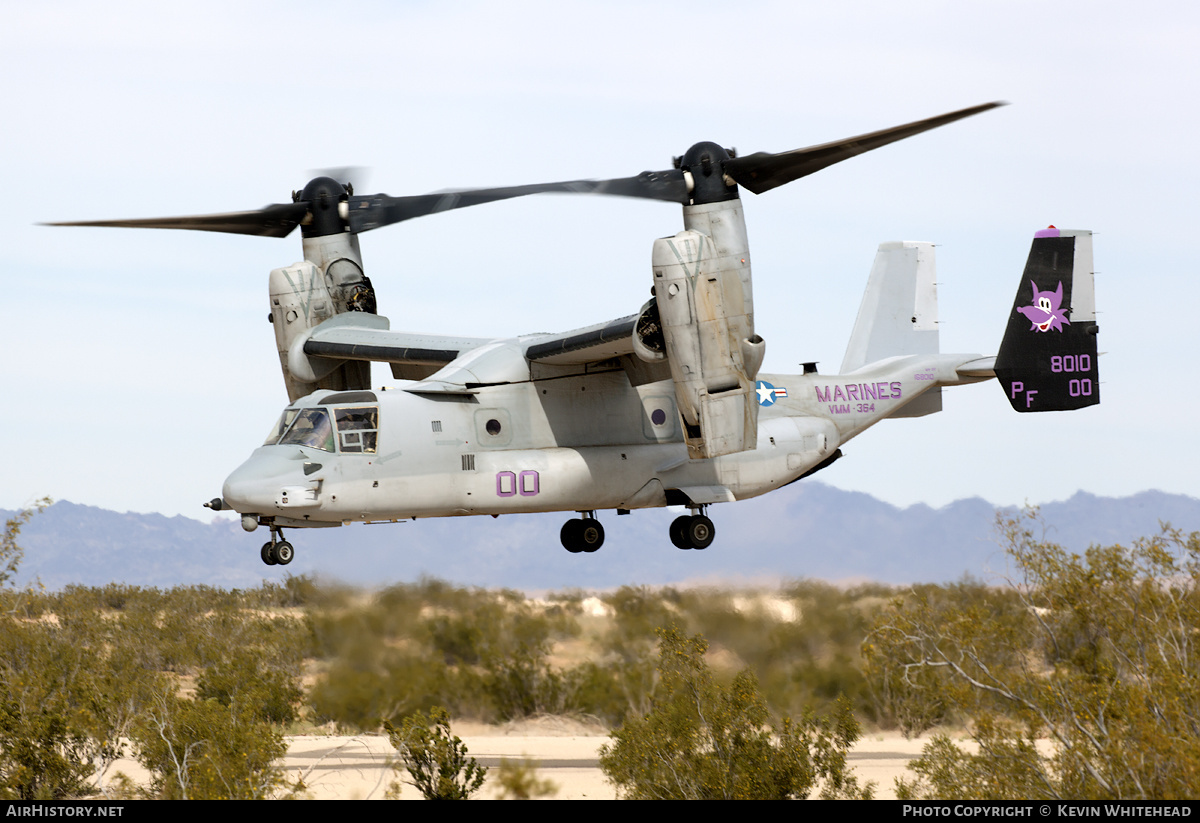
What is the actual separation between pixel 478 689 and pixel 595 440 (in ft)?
34.3

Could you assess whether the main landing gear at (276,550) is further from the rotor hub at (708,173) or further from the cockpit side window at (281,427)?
the rotor hub at (708,173)

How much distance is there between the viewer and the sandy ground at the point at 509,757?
22.6m

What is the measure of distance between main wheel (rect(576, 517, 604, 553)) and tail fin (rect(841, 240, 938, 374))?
21.1 ft

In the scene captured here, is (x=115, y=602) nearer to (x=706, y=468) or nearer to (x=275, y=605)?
(x=275, y=605)

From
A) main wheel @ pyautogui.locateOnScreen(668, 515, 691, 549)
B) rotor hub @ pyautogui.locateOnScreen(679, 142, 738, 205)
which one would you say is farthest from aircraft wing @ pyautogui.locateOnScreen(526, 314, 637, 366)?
main wheel @ pyautogui.locateOnScreen(668, 515, 691, 549)

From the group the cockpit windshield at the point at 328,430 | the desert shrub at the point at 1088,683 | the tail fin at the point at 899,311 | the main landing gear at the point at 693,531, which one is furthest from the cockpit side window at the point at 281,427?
the tail fin at the point at 899,311

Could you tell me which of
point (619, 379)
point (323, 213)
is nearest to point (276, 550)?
Answer: point (619, 379)

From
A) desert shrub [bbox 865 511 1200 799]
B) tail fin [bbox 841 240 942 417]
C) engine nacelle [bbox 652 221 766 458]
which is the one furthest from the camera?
tail fin [bbox 841 240 942 417]

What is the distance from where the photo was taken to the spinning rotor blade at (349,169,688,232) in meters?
19.6

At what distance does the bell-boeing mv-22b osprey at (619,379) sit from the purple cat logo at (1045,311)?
0.03m

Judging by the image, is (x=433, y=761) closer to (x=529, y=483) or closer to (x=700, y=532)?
(x=529, y=483)

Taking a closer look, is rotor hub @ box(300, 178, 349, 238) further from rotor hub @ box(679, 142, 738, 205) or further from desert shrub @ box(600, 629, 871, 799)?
desert shrub @ box(600, 629, 871, 799)

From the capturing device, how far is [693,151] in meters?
19.6
